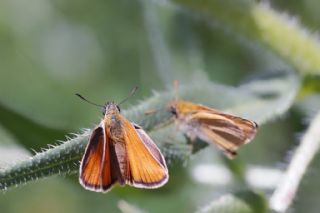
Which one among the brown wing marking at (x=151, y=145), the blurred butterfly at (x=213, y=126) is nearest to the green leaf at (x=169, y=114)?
the blurred butterfly at (x=213, y=126)

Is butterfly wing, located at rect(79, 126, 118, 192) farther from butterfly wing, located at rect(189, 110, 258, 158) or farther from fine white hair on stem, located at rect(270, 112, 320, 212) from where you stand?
fine white hair on stem, located at rect(270, 112, 320, 212)

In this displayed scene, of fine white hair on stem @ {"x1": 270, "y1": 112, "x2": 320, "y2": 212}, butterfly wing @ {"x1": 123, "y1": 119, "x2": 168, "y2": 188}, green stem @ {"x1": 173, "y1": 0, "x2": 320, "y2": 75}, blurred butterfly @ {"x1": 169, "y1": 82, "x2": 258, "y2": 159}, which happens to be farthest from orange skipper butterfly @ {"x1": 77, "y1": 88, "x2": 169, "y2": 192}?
green stem @ {"x1": 173, "y1": 0, "x2": 320, "y2": 75}

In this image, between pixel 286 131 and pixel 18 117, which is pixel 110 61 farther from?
pixel 18 117

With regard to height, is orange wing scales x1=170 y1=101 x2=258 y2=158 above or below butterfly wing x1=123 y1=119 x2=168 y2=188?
above

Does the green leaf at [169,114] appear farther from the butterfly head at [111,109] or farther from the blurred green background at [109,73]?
the blurred green background at [109,73]

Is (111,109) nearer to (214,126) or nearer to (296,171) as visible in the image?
(214,126)

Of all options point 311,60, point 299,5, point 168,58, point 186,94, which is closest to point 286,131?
point 299,5

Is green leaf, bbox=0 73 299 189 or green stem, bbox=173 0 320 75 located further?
green stem, bbox=173 0 320 75
